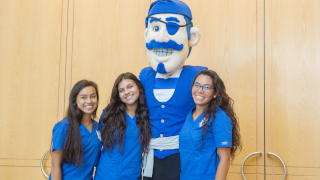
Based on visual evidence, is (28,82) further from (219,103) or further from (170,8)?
(219,103)

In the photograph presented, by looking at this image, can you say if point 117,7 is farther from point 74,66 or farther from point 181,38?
point 181,38

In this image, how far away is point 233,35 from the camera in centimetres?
275

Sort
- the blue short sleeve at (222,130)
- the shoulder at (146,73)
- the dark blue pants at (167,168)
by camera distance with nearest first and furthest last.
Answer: the blue short sleeve at (222,130) → the dark blue pants at (167,168) → the shoulder at (146,73)

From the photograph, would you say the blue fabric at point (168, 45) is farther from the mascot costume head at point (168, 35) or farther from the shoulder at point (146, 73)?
the shoulder at point (146, 73)

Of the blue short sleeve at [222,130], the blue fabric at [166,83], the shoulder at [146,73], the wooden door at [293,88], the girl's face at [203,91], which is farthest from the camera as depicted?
the wooden door at [293,88]

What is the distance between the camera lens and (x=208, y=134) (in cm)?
176

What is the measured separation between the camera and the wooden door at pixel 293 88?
260 cm

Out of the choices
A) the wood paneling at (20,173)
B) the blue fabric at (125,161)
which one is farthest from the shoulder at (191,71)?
the wood paneling at (20,173)

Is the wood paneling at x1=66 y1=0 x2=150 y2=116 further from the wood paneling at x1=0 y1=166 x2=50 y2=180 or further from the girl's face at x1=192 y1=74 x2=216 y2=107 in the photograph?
the girl's face at x1=192 y1=74 x2=216 y2=107

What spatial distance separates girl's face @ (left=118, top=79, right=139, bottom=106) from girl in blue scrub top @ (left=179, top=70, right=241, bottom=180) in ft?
1.22

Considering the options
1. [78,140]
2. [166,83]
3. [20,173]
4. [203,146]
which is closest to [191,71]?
[166,83]

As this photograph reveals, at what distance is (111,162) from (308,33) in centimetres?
176

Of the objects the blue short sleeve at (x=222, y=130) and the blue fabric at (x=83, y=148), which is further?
the blue fabric at (x=83, y=148)

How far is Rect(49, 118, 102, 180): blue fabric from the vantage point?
6.47 feet
